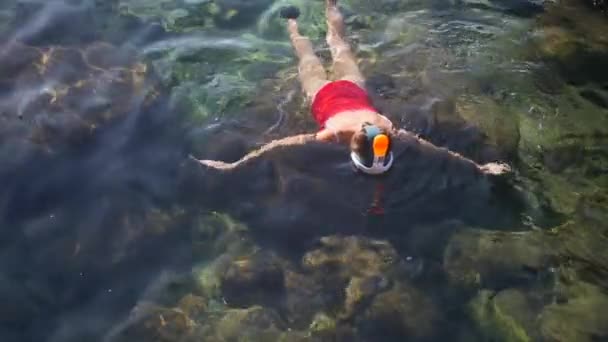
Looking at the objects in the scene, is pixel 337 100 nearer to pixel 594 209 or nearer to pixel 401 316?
pixel 401 316

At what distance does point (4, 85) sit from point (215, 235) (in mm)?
3802

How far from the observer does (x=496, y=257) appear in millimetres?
6051

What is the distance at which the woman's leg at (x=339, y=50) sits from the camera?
26.0 feet

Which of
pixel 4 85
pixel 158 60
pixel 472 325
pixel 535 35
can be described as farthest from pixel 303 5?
pixel 472 325

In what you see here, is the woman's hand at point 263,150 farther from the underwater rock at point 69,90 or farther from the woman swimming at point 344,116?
the underwater rock at point 69,90

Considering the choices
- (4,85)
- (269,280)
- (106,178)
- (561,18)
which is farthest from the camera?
(561,18)

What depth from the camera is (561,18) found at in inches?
376

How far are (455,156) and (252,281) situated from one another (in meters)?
2.77

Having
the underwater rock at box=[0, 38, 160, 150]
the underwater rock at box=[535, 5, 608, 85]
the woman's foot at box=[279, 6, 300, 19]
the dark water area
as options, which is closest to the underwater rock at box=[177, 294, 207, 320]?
the dark water area

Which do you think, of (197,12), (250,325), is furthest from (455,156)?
(197,12)

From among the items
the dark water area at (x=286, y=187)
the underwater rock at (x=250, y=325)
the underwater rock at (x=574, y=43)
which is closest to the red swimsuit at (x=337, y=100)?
the dark water area at (x=286, y=187)

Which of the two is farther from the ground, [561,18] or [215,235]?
[561,18]

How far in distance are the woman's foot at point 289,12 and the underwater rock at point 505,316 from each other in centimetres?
561

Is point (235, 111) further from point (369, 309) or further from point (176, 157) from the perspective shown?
point (369, 309)
